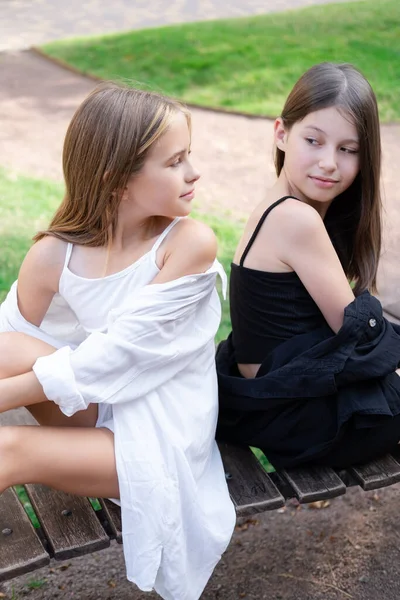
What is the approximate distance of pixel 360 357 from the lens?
7.68 ft

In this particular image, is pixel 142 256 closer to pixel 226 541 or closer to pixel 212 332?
pixel 212 332

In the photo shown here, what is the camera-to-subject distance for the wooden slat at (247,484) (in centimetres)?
230

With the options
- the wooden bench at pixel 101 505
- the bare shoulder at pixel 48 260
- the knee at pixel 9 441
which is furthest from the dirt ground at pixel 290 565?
the bare shoulder at pixel 48 260

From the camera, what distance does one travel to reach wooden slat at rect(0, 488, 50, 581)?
2.05 m

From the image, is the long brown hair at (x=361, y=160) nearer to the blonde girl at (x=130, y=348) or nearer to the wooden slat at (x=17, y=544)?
the blonde girl at (x=130, y=348)

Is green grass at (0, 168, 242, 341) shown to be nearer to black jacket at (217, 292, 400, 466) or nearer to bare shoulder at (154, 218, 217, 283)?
black jacket at (217, 292, 400, 466)

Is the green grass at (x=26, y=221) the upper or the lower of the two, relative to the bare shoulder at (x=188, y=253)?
lower

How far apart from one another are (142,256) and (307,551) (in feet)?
4.48

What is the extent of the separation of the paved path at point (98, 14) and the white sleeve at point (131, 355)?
10031 millimetres

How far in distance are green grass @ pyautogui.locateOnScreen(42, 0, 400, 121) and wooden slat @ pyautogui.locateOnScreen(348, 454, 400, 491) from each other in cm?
591

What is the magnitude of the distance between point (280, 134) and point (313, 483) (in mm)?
1056


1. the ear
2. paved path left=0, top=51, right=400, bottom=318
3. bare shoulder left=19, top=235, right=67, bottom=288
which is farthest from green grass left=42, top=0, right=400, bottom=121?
bare shoulder left=19, top=235, right=67, bottom=288

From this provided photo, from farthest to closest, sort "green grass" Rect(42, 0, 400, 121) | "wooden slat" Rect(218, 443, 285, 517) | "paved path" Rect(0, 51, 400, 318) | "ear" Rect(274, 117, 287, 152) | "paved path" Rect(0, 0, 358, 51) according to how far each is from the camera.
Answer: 1. "paved path" Rect(0, 0, 358, 51)
2. "green grass" Rect(42, 0, 400, 121)
3. "paved path" Rect(0, 51, 400, 318)
4. "ear" Rect(274, 117, 287, 152)
5. "wooden slat" Rect(218, 443, 285, 517)

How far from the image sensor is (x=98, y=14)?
13.4m
